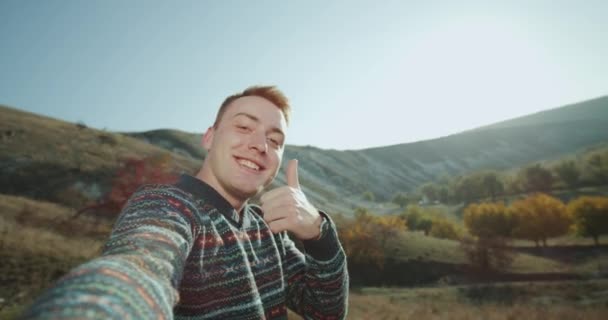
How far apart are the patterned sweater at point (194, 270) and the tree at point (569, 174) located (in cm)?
13821

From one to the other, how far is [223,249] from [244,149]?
2.64 ft

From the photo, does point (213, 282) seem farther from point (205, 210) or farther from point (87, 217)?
point (87, 217)

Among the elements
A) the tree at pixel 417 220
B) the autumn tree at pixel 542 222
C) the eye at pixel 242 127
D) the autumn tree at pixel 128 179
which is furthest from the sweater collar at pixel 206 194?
the tree at pixel 417 220

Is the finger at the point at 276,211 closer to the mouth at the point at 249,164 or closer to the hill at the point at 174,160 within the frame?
Result: the mouth at the point at 249,164

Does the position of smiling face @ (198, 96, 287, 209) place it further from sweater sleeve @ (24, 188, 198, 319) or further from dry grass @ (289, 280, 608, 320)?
dry grass @ (289, 280, 608, 320)

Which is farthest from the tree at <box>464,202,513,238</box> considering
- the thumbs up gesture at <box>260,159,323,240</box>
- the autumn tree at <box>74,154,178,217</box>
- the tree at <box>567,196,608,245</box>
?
the thumbs up gesture at <box>260,159,323,240</box>

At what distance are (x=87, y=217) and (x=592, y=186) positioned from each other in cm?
14145

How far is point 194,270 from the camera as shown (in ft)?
5.95

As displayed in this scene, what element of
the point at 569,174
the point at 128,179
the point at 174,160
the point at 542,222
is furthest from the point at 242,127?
the point at 569,174

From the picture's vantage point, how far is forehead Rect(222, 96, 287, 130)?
257cm

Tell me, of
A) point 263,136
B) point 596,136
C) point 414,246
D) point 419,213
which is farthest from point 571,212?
point 596,136

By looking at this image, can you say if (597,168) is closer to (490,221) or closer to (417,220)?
(490,221)

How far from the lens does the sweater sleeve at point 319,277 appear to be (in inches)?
95.9

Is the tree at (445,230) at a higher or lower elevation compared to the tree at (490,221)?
lower
